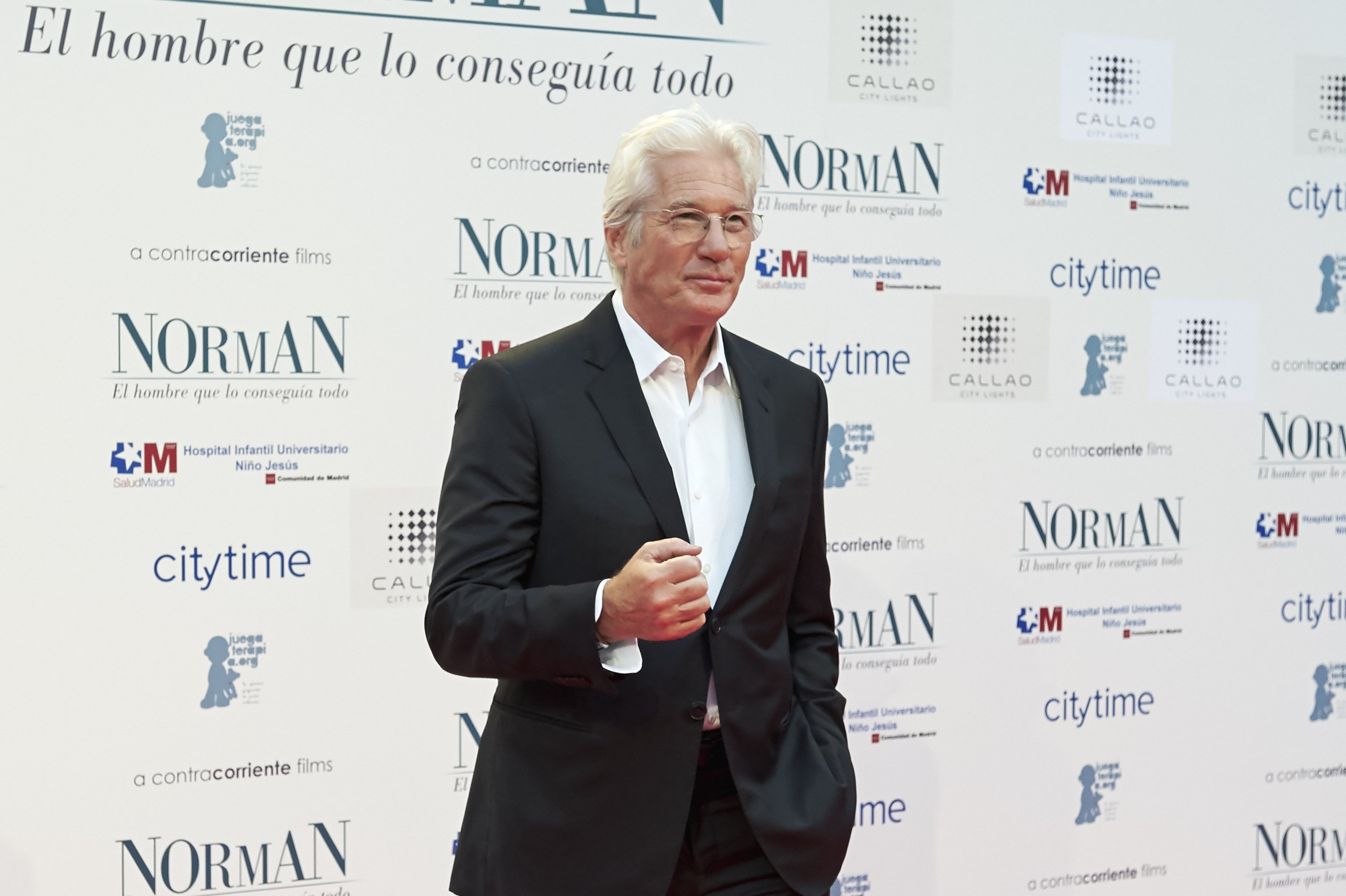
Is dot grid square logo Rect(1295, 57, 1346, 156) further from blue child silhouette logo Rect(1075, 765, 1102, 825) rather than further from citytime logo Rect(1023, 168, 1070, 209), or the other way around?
blue child silhouette logo Rect(1075, 765, 1102, 825)

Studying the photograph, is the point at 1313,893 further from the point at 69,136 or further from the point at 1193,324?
the point at 69,136

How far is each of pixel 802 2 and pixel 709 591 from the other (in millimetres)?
1908

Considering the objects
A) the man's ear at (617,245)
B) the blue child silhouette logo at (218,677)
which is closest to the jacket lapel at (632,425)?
the man's ear at (617,245)

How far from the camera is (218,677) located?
271cm

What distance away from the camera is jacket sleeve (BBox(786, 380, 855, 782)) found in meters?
1.90

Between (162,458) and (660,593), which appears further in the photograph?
(162,458)

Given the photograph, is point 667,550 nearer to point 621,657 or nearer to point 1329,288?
point 621,657

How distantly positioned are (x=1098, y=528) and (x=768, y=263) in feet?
3.98

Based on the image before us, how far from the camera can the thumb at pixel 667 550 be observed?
1.48 meters

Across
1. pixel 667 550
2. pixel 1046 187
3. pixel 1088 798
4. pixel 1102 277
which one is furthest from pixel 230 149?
pixel 1088 798

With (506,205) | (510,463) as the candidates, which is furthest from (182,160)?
(510,463)

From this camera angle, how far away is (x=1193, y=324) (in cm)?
341

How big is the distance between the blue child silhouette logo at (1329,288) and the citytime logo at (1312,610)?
0.85 metres

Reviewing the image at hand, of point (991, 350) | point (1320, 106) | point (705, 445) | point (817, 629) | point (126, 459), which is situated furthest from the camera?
point (1320, 106)
